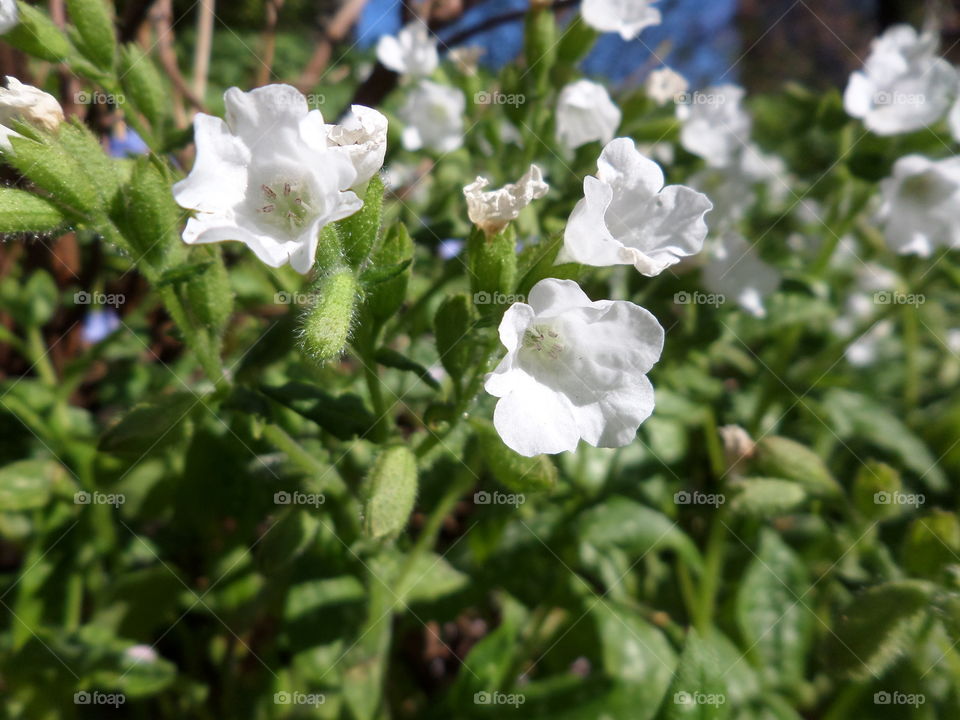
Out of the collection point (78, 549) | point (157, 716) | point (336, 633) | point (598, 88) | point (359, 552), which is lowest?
point (157, 716)

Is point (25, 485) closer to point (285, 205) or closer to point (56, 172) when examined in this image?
point (56, 172)

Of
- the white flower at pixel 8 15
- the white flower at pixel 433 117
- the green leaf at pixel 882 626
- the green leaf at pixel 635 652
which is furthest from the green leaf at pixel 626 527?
the white flower at pixel 8 15

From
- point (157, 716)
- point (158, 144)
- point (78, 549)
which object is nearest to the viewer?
point (158, 144)

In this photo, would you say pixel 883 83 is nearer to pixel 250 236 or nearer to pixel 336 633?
pixel 250 236

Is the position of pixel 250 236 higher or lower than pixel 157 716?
higher

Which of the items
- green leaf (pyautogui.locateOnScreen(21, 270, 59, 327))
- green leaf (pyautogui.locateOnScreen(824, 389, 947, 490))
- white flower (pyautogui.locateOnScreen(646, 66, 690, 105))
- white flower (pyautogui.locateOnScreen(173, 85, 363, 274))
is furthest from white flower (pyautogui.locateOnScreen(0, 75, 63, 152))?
green leaf (pyautogui.locateOnScreen(824, 389, 947, 490))

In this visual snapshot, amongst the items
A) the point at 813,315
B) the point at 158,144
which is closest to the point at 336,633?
the point at 158,144

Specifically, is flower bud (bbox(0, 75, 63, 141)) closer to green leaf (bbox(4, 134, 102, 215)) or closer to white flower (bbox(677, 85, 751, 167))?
green leaf (bbox(4, 134, 102, 215))
